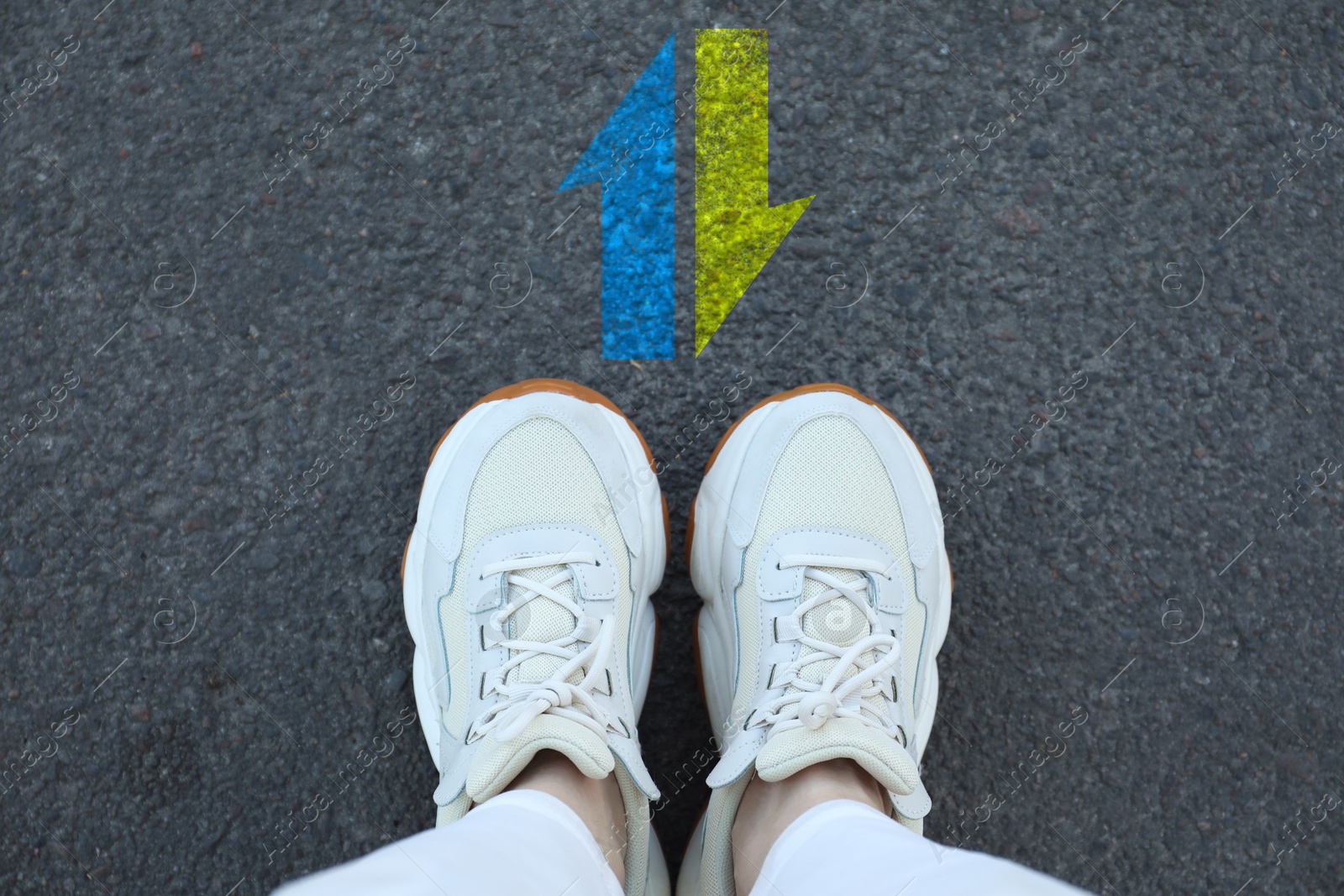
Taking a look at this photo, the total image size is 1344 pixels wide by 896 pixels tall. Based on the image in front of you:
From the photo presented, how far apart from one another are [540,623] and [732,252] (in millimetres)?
832

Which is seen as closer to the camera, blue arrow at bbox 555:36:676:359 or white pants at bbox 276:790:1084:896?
white pants at bbox 276:790:1084:896

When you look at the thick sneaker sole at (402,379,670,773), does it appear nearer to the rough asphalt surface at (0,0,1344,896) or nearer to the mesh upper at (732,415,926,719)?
the rough asphalt surface at (0,0,1344,896)

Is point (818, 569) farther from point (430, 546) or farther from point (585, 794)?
point (430, 546)

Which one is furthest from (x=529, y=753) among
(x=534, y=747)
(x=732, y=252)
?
(x=732, y=252)

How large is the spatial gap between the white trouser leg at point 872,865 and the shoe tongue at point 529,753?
305mm

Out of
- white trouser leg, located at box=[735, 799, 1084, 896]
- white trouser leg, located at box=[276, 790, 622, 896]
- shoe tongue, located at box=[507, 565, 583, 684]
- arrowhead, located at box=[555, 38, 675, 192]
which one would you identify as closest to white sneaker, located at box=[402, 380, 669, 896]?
shoe tongue, located at box=[507, 565, 583, 684]

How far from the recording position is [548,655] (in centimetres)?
147

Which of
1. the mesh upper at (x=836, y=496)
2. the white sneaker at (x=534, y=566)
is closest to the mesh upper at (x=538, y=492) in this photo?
the white sneaker at (x=534, y=566)

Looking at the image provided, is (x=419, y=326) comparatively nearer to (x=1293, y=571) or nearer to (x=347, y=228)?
(x=347, y=228)

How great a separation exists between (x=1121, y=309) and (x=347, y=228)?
1.60 m

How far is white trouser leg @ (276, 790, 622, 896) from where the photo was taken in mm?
912

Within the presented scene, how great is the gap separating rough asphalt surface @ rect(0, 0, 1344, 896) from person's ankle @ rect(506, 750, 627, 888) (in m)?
0.26

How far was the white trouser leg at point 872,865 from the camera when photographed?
3.08 feet

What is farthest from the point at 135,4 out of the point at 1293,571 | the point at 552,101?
the point at 1293,571
